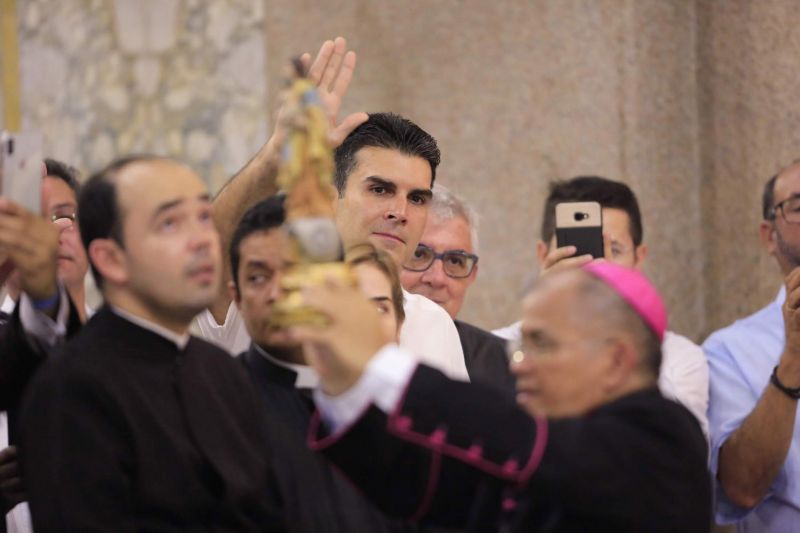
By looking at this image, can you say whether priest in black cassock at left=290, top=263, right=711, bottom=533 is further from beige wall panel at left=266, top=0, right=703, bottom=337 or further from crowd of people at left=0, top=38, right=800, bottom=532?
beige wall panel at left=266, top=0, right=703, bottom=337

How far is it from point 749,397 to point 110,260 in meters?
2.35

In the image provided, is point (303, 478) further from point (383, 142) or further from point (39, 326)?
point (383, 142)

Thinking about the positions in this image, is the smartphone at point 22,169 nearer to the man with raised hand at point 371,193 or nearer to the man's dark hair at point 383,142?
the man with raised hand at point 371,193

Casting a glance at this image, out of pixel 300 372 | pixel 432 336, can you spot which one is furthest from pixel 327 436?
pixel 432 336

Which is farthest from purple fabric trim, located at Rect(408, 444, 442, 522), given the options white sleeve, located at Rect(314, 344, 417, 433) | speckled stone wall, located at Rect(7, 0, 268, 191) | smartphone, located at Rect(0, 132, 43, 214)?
speckled stone wall, located at Rect(7, 0, 268, 191)

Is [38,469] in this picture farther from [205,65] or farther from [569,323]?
[205,65]

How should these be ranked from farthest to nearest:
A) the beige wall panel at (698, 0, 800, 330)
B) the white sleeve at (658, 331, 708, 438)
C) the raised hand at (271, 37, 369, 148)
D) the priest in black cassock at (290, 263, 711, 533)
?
the beige wall panel at (698, 0, 800, 330)
the white sleeve at (658, 331, 708, 438)
the raised hand at (271, 37, 369, 148)
the priest in black cassock at (290, 263, 711, 533)

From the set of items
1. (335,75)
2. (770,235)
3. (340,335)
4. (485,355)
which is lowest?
(485,355)

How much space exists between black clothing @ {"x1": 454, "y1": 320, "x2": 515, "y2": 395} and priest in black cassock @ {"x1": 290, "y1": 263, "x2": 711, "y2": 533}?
1.32 metres

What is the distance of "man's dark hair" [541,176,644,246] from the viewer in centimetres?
479

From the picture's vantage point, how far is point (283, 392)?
9.88 feet

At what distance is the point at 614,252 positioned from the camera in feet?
15.4

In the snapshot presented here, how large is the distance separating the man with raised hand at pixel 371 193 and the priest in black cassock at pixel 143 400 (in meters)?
0.82

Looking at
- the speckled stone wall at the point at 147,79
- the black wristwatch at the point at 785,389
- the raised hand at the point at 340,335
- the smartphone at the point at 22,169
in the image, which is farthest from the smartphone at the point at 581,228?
the speckled stone wall at the point at 147,79
